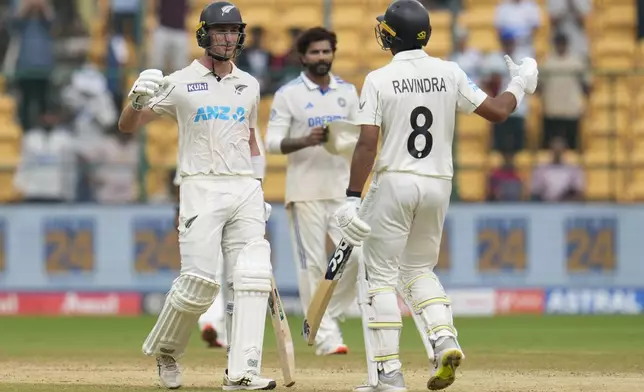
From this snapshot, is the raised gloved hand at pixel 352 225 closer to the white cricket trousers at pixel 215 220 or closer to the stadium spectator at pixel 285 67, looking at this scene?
the white cricket trousers at pixel 215 220

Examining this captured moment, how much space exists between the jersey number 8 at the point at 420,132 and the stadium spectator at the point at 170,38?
9.02 meters

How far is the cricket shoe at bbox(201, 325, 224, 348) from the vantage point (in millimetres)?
10812

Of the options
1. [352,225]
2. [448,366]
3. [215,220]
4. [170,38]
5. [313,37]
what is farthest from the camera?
[170,38]

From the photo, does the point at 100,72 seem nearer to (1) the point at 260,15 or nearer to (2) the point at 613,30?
(1) the point at 260,15

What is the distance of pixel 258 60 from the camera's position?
1566 centimetres

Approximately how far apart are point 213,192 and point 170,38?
910 cm

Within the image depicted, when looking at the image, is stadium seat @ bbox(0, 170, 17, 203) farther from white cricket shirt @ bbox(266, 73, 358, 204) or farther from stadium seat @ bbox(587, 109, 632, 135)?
stadium seat @ bbox(587, 109, 632, 135)

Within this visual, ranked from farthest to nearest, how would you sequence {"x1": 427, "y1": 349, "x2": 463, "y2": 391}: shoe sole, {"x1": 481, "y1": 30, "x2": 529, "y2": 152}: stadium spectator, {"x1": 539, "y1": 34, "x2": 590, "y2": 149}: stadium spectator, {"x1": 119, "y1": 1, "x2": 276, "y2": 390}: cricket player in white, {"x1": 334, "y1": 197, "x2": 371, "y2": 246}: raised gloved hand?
{"x1": 539, "y1": 34, "x2": 590, "y2": 149}: stadium spectator
{"x1": 481, "y1": 30, "x2": 529, "y2": 152}: stadium spectator
{"x1": 119, "y1": 1, "x2": 276, "y2": 390}: cricket player in white
{"x1": 334, "y1": 197, "x2": 371, "y2": 246}: raised gloved hand
{"x1": 427, "y1": 349, "x2": 463, "y2": 391}: shoe sole

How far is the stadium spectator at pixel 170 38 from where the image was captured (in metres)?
16.1

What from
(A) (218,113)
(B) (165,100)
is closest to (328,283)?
(A) (218,113)

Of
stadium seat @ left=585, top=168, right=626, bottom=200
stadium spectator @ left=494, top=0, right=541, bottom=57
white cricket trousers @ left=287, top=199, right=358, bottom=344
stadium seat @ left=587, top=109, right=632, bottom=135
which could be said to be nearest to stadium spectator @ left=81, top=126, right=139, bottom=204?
stadium spectator @ left=494, top=0, right=541, bottom=57

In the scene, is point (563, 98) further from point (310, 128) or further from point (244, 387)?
point (244, 387)

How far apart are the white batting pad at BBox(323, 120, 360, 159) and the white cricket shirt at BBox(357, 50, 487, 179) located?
2.80 meters

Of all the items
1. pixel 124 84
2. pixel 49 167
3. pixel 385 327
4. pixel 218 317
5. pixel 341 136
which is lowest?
pixel 218 317
